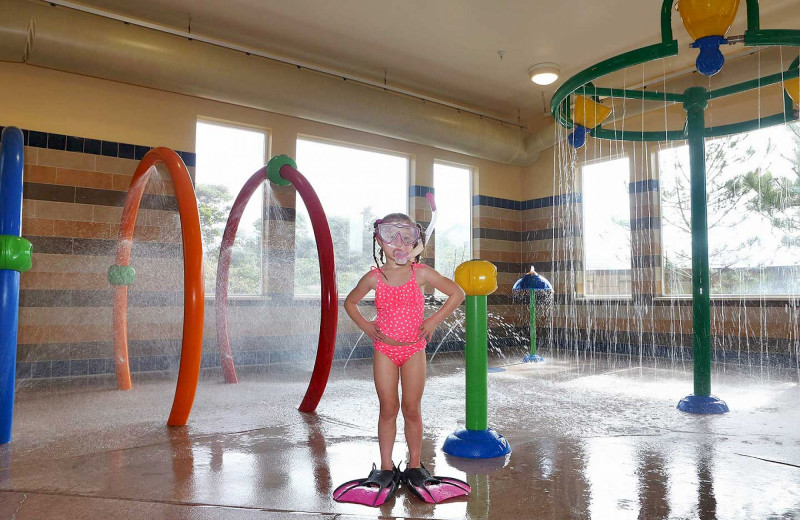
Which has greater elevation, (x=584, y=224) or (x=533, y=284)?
(x=584, y=224)

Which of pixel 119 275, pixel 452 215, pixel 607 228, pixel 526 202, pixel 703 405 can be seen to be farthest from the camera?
pixel 526 202

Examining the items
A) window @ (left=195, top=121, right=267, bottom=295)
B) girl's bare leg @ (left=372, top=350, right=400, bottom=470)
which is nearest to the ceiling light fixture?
window @ (left=195, top=121, right=267, bottom=295)

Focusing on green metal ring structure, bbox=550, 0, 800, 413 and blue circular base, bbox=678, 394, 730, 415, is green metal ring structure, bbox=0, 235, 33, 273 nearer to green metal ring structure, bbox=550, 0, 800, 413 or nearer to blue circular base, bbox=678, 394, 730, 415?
green metal ring structure, bbox=550, 0, 800, 413

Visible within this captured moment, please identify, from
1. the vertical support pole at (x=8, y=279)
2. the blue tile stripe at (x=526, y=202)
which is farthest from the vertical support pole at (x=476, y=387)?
the blue tile stripe at (x=526, y=202)

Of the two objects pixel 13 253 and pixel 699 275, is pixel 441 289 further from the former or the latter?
pixel 699 275

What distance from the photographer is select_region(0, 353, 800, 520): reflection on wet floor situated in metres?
2.38

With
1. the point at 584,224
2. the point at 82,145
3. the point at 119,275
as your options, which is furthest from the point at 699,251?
the point at 82,145

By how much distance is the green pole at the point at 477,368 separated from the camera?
3244 millimetres

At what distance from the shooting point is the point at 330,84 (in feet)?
23.6

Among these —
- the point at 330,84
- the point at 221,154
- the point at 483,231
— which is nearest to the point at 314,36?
the point at 330,84

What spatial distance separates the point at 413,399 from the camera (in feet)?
8.93

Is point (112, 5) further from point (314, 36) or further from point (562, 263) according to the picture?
point (562, 263)

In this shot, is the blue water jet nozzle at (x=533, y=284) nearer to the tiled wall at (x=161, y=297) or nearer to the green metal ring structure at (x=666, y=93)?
the tiled wall at (x=161, y=297)

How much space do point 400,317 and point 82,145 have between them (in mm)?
5521
